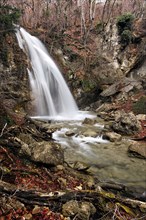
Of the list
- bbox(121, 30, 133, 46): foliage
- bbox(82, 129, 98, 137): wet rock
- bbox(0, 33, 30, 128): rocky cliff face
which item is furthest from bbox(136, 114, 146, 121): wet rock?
bbox(121, 30, 133, 46): foliage

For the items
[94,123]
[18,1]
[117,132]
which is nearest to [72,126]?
[94,123]

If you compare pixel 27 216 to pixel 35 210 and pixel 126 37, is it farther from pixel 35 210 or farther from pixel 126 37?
pixel 126 37

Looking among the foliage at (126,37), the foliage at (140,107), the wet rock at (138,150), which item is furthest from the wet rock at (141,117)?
the foliage at (126,37)

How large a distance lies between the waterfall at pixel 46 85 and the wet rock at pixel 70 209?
1577 centimetres

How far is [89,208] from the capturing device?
16.9 feet

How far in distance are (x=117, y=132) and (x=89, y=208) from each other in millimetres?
10312

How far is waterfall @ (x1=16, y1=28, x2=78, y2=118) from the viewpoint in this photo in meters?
21.4

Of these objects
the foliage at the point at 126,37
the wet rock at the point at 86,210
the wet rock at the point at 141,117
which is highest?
the foliage at the point at 126,37

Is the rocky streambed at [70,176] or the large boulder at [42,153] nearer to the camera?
the rocky streambed at [70,176]

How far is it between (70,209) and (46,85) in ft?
59.4

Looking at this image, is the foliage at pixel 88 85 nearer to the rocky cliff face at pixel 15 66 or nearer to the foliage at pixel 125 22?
the rocky cliff face at pixel 15 66

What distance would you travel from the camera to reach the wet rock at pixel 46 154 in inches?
291

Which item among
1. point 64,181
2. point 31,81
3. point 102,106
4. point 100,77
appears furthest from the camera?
point 100,77

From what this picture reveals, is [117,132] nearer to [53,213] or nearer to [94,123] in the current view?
[94,123]
